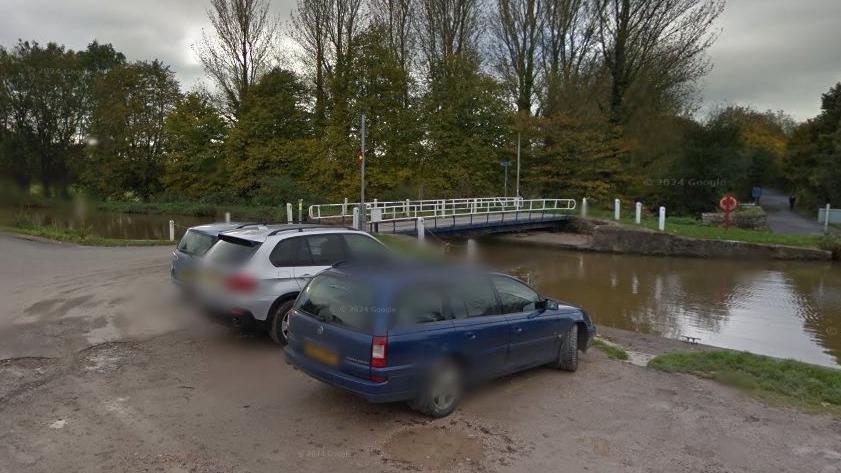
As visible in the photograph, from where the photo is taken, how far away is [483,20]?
40844 mm

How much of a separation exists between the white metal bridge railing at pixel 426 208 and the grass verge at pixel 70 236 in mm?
7126

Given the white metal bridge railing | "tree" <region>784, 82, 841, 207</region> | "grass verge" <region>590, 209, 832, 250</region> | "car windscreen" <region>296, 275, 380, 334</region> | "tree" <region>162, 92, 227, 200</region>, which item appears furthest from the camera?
"tree" <region>162, 92, 227, 200</region>

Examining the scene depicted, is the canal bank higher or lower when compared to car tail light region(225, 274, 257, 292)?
lower

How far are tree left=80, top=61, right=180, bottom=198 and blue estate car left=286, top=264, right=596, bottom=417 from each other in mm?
46929

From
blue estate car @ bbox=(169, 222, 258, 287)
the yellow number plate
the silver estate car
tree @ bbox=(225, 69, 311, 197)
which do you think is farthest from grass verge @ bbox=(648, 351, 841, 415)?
tree @ bbox=(225, 69, 311, 197)

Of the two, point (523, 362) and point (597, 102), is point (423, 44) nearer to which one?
point (597, 102)

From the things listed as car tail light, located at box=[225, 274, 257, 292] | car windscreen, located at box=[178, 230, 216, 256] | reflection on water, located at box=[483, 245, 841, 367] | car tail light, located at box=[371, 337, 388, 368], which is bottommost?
reflection on water, located at box=[483, 245, 841, 367]

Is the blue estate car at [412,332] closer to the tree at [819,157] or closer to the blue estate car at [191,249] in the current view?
the blue estate car at [191,249]

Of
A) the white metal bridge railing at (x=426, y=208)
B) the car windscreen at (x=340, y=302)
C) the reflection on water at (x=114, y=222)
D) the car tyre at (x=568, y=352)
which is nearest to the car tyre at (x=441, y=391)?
the car windscreen at (x=340, y=302)

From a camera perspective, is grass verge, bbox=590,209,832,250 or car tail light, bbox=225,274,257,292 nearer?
car tail light, bbox=225,274,257,292

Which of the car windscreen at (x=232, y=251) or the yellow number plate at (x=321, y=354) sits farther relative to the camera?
the car windscreen at (x=232, y=251)

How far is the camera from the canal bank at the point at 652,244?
22.8m

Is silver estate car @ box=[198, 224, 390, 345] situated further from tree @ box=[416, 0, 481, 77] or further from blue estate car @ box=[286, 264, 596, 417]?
tree @ box=[416, 0, 481, 77]

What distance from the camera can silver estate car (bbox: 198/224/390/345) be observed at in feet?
23.7
